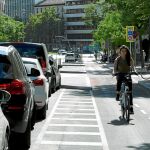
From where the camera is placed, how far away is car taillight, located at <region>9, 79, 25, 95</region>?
352 inches

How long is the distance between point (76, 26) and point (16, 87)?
610 feet

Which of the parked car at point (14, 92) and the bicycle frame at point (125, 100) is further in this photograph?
the bicycle frame at point (125, 100)

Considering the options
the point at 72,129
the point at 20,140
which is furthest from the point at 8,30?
the point at 20,140

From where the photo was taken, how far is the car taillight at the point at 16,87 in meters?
8.95

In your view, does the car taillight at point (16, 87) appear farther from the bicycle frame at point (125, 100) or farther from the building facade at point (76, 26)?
the building facade at point (76, 26)

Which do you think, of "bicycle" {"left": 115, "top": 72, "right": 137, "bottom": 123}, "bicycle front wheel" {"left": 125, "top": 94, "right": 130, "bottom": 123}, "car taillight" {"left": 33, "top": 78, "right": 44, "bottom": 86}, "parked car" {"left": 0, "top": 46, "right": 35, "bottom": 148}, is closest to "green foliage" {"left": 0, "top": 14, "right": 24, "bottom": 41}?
"bicycle" {"left": 115, "top": 72, "right": 137, "bottom": 123}

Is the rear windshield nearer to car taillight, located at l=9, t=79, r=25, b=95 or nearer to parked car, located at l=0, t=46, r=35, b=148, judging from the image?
parked car, located at l=0, t=46, r=35, b=148

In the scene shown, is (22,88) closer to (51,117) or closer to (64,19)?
(51,117)

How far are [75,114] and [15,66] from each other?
21.6ft

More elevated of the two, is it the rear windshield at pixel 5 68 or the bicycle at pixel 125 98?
the rear windshield at pixel 5 68

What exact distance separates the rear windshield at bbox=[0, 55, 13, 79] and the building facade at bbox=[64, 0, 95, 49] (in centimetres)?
18070

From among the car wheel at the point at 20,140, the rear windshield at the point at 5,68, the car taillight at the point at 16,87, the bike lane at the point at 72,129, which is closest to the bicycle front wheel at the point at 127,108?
the bike lane at the point at 72,129

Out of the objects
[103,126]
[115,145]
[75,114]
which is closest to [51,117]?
[75,114]

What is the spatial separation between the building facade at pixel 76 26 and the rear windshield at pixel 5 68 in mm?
180698
